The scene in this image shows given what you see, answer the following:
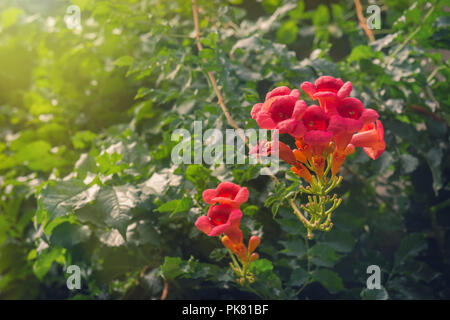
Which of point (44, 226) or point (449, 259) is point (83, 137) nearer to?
point (44, 226)

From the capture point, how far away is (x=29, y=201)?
159cm

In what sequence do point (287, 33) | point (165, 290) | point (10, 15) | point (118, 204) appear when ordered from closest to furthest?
point (118, 204) < point (165, 290) < point (287, 33) < point (10, 15)

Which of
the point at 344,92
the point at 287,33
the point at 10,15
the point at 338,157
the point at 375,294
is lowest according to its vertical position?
the point at 375,294

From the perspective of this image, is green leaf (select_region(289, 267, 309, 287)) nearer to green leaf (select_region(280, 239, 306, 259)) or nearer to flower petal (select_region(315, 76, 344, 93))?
green leaf (select_region(280, 239, 306, 259))

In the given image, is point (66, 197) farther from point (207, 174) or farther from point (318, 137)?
point (318, 137)

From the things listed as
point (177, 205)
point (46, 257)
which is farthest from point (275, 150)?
point (46, 257)

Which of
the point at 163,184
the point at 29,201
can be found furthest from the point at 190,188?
the point at 29,201

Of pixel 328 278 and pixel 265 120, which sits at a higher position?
pixel 265 120

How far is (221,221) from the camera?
79 cm

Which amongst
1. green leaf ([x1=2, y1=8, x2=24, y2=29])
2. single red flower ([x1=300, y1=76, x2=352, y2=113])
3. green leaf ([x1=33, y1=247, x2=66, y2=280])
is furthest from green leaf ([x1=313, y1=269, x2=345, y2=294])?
green leaf ([x1=2, y1=8, x2=24, y2=29])

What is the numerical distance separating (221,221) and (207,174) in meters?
0.33

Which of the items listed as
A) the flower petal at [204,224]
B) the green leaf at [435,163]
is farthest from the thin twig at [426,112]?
the flower petal at [204,224]

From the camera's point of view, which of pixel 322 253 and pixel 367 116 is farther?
pixel 322 253
